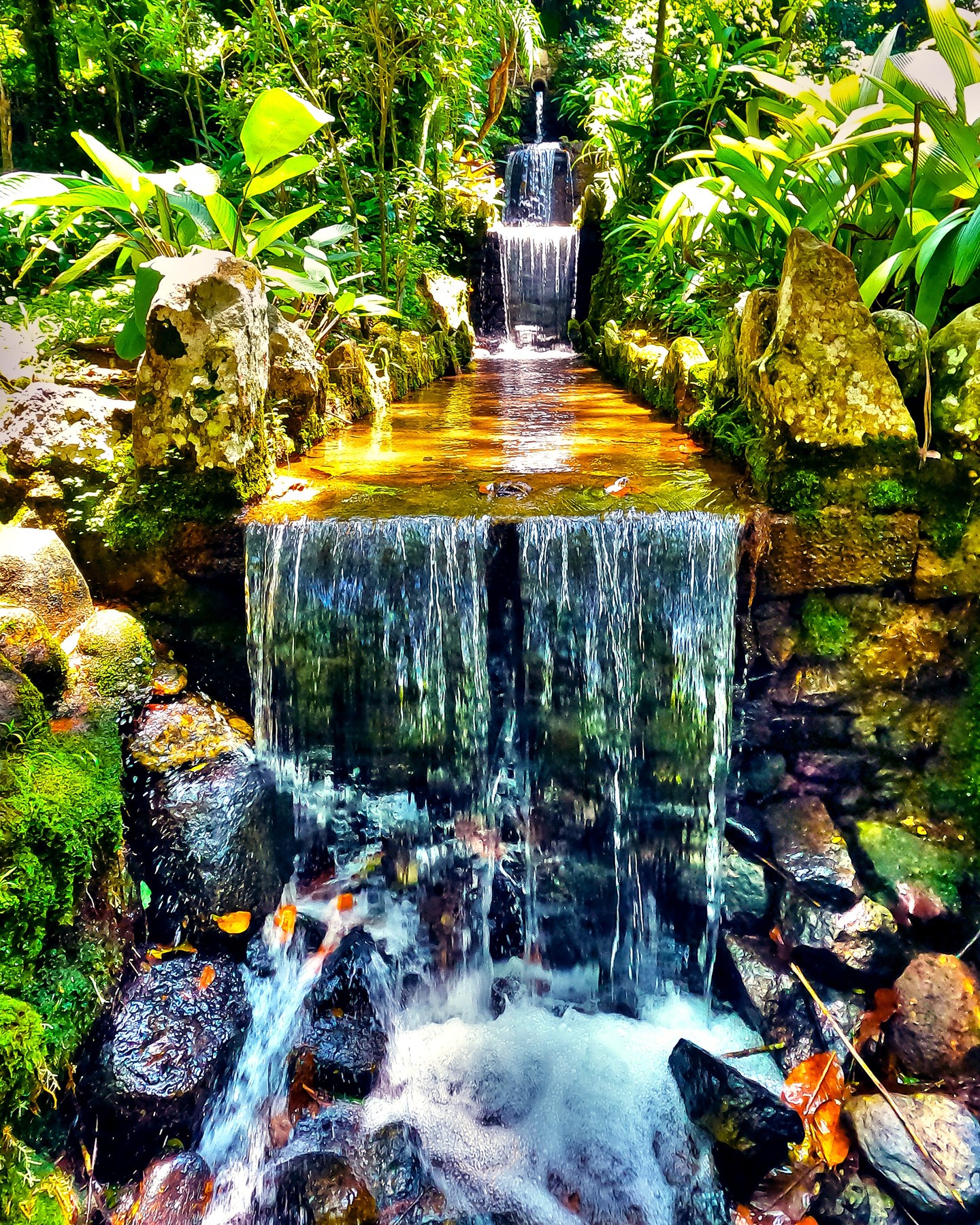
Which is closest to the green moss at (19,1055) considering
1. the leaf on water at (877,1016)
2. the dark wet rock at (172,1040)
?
the dark wet rock at (172,1040)

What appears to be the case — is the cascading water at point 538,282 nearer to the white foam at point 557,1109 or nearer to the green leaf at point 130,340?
the green leaf at point 130,340

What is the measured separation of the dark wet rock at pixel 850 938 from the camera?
3500mm

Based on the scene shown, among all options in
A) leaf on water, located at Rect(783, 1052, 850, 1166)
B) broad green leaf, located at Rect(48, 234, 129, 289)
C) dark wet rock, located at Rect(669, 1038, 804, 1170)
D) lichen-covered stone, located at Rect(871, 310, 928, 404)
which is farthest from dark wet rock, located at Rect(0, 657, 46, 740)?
lichen-covered stone, located at Rect(871, 310, 928, 404)

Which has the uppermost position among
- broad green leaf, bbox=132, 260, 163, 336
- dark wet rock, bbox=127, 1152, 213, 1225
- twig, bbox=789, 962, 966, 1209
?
broad green leaf, bbox=132, 260, 163, 336

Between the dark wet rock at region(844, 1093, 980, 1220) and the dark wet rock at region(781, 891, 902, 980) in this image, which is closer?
the dark wet rock at region(844, 1093, 980, 1220)

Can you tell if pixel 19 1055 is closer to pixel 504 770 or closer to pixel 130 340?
pixel 504 770

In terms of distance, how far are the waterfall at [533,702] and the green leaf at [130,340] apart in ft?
4.55

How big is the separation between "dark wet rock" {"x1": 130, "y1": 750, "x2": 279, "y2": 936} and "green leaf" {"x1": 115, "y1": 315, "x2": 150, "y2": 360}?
7.60ft

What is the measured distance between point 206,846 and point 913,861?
A: 337 cm

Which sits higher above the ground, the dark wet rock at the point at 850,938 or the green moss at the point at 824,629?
the green moss at the point at 824,629

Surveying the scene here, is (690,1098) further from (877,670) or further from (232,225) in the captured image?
(232,225)

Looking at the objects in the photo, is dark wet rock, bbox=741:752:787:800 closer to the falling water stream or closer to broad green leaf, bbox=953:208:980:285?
the falling water stream

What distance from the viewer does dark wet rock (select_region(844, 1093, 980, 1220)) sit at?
9.52 ft

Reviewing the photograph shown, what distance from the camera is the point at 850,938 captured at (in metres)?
3.53
